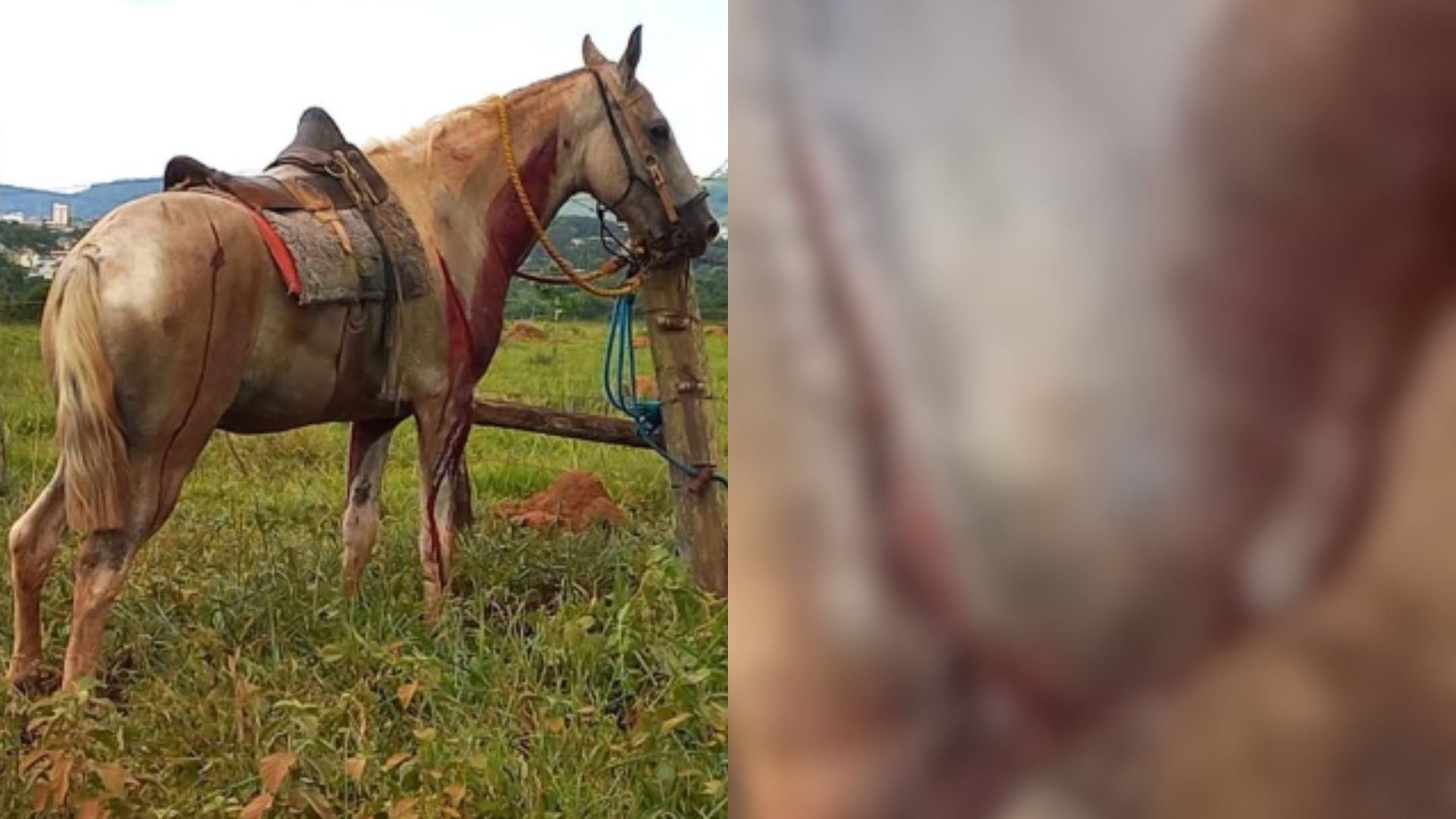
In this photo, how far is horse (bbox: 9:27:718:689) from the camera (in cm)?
196

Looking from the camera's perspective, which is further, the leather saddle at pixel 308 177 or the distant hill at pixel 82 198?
the distant hill at pixel 82 198

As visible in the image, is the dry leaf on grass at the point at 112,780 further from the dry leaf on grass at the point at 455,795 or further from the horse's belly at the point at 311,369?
the horse's belly at the point at 311,369

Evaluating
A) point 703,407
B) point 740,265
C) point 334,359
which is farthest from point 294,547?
point 740,265

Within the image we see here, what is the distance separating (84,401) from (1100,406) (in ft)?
6.25

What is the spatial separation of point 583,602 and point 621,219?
0.70 m

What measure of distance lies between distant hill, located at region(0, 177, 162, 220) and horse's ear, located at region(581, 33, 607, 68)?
0.78 m

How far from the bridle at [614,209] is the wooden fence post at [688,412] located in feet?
0.16

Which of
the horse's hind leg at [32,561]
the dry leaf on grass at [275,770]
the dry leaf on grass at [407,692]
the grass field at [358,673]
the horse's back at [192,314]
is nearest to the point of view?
the dry leaf on grass at [275,770]

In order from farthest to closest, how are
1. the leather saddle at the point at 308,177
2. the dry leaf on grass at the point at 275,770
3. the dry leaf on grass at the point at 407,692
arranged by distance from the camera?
the leather saddle at the point at 308,177 → the dry leaf on grass at the point at 407,692 → the dry leaf on grass at the point at 275,770

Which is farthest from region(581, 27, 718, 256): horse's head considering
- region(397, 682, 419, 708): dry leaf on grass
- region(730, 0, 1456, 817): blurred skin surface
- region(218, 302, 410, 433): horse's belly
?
region(730, 0, 1456, 817): blurred skin surface

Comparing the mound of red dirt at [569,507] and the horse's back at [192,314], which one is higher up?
the horse's back at [192,314]

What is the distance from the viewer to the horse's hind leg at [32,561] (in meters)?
2.06

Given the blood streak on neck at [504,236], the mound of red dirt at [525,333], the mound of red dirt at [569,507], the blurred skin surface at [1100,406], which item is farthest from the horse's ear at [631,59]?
the blurred skin surface at [1100,406]

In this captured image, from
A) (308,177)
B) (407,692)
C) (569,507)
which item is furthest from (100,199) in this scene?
(407,692)
